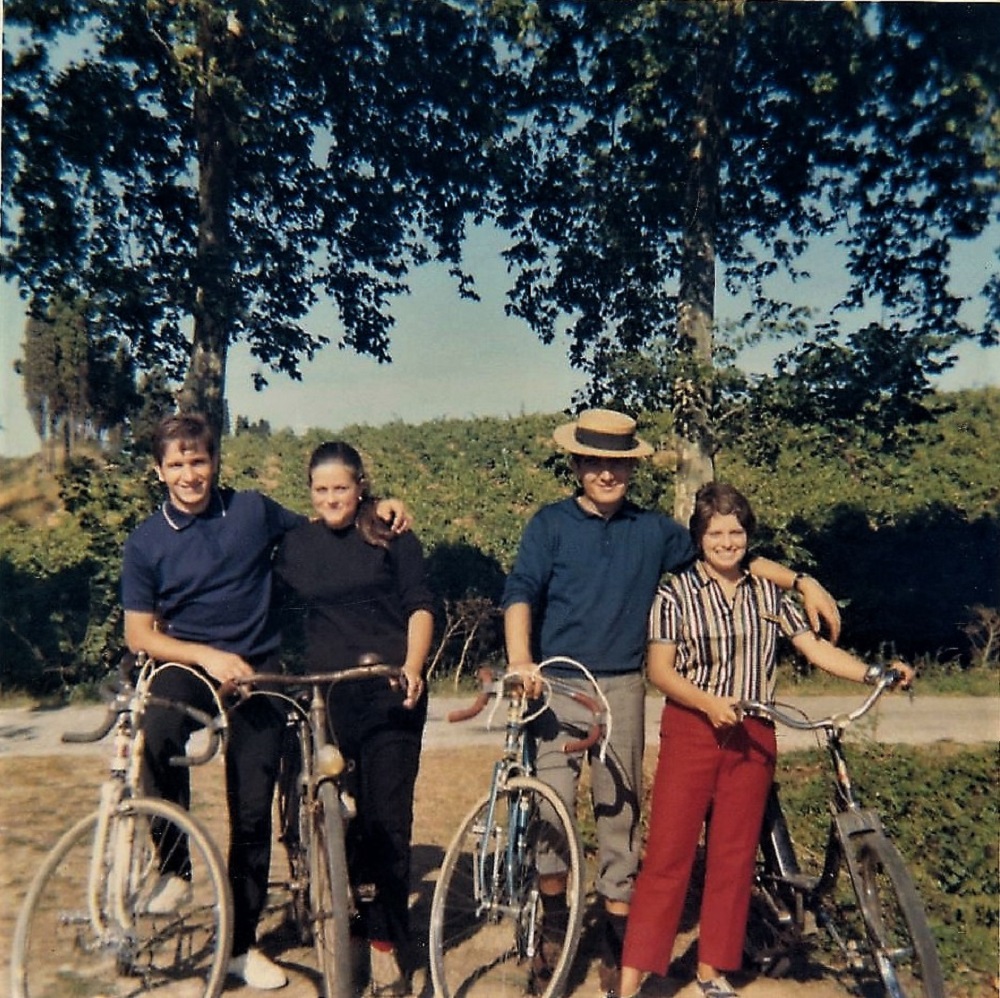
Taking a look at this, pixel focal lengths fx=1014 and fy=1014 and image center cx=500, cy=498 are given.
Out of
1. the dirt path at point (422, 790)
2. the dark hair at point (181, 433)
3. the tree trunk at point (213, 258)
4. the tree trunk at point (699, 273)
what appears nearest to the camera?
the dark hair at point (181, 433)

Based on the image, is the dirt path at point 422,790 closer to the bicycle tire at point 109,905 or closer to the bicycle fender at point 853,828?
the bicycle tire at point 109,905

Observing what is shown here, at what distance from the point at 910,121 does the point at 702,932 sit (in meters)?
4.32

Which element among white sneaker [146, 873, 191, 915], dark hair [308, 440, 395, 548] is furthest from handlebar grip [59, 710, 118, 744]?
dark hair [308, 440, 395, 548]

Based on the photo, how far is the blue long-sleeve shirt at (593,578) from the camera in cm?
337

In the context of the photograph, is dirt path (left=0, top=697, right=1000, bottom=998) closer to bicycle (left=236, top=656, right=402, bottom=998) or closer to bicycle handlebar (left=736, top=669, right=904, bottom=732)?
bicycle (left=236, top=656, right=402, bottom=998)

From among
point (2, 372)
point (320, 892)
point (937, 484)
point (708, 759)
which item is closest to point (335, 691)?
point (320, 892)

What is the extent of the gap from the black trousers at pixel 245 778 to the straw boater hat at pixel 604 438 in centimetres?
129

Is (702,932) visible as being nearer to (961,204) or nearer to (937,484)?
(961,204)

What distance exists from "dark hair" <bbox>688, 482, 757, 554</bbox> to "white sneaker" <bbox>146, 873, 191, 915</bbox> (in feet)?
6.38

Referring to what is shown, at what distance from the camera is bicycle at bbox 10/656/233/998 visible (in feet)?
9.38

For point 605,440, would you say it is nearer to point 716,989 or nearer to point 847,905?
point 716,989

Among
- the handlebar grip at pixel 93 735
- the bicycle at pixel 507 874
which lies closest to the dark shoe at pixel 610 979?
the bicycle at pixel 507 874

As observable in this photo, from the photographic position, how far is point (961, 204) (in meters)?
5.50

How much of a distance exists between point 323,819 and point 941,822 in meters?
3.48
